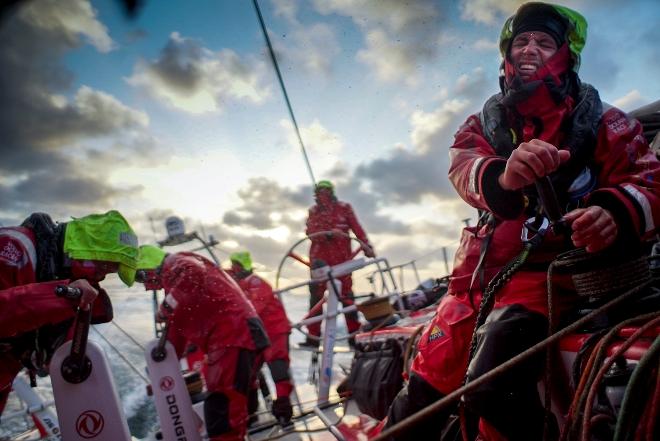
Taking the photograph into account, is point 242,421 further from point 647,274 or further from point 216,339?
point 647,274

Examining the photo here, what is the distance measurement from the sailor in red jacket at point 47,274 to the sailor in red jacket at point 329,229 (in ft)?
11.8

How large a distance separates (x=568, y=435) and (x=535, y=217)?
0.71m

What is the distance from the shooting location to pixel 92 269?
263 centimetres

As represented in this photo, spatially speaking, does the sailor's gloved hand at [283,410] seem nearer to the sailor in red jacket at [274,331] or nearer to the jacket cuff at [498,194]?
the sailor in red jacket at [274,331]

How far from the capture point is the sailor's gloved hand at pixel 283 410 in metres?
3.84

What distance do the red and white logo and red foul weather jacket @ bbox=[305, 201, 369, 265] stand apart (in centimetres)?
327

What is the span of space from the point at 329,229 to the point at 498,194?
5.18 metres

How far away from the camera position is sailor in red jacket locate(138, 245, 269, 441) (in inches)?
126

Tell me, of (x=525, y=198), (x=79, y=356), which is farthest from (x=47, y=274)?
(x=525, y=198)

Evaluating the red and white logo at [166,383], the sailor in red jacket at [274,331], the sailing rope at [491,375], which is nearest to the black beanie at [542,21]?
the sailing rope at [491,375]

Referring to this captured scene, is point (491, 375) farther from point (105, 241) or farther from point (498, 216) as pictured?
point (105, 241)

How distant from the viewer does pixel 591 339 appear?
1067mm

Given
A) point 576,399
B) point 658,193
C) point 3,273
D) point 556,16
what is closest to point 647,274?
point 658,193

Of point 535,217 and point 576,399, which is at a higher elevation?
point 535,217
